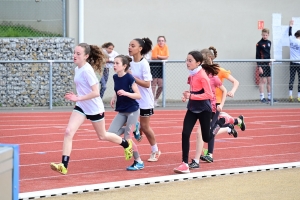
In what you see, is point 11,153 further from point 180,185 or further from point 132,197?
point 180,185

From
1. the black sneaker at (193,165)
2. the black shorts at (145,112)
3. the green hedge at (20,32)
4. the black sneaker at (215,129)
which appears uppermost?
the green hedge at (20,32)

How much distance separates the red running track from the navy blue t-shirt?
87 centimetres

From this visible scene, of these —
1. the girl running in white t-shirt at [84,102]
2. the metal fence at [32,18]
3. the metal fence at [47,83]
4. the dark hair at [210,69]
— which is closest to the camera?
the girl running in white t-shirt at [84,102]

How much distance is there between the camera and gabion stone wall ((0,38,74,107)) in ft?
66.8

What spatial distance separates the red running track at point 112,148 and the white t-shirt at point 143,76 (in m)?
0.91

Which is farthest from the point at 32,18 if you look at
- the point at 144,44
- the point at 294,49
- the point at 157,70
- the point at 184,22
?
the point at 144,44

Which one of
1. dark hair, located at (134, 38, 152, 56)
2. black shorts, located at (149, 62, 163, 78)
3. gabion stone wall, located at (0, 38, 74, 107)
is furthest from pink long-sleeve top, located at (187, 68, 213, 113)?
black shorts, located at (149, 62, 163, 78)

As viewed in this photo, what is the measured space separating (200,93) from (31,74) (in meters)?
10.8

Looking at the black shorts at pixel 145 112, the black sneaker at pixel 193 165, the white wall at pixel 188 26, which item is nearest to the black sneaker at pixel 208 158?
the black sneaker at pixel 193 165

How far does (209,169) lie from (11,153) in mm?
4862

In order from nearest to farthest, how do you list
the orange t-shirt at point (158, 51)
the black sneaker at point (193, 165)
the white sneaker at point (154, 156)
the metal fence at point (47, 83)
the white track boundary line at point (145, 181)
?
the white track boundary line at point (145, 181), the black sneaker at point (193, 165), the white sneaker at point (154, 156), the metal fence at point (47, 83), the orange t-shirt at point (158, 51)

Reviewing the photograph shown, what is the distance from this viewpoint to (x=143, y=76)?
36.4ft

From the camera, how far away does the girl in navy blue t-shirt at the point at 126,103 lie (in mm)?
10570

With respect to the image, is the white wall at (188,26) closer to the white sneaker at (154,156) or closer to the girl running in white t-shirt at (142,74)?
the white sneaker at (154,156)
